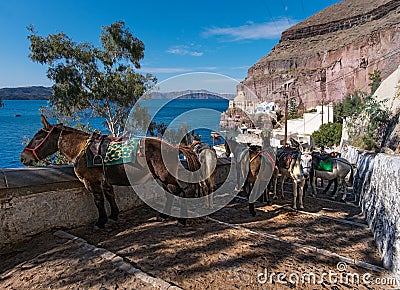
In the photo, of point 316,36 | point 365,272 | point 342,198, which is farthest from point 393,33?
point 365,272

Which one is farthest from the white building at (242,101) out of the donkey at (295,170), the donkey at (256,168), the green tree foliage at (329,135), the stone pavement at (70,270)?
the green tree foliage at (329,135)

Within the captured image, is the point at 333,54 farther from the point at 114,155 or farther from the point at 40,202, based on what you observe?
the point at 40,202

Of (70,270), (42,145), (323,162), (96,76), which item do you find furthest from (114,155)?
(96,76)

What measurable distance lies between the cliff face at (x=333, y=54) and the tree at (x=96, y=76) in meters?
64.9

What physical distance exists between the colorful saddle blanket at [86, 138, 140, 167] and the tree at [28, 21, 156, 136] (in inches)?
457

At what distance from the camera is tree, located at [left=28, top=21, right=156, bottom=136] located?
47.4ft

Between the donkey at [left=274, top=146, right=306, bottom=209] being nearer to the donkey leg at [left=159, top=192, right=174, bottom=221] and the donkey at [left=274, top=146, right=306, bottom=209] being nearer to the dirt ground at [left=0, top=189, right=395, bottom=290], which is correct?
the dirt ground at [left=0, top=189, right=395, bottom=290]

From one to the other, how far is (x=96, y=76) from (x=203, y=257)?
14217 millimetres

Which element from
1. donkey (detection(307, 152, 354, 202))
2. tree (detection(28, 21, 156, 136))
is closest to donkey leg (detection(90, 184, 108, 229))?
donkey (detection(307, 152, 354, 202))

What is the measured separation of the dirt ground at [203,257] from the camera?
11.3ft

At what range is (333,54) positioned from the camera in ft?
264

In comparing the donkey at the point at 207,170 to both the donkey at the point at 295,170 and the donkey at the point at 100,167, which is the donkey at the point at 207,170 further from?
the donkey at the point at 295,170

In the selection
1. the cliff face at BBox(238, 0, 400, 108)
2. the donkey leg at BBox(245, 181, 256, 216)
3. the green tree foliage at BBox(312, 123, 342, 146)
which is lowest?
the green tree foliage at BBox(312, 123, 342, 146)

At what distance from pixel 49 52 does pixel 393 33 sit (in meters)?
73.8
